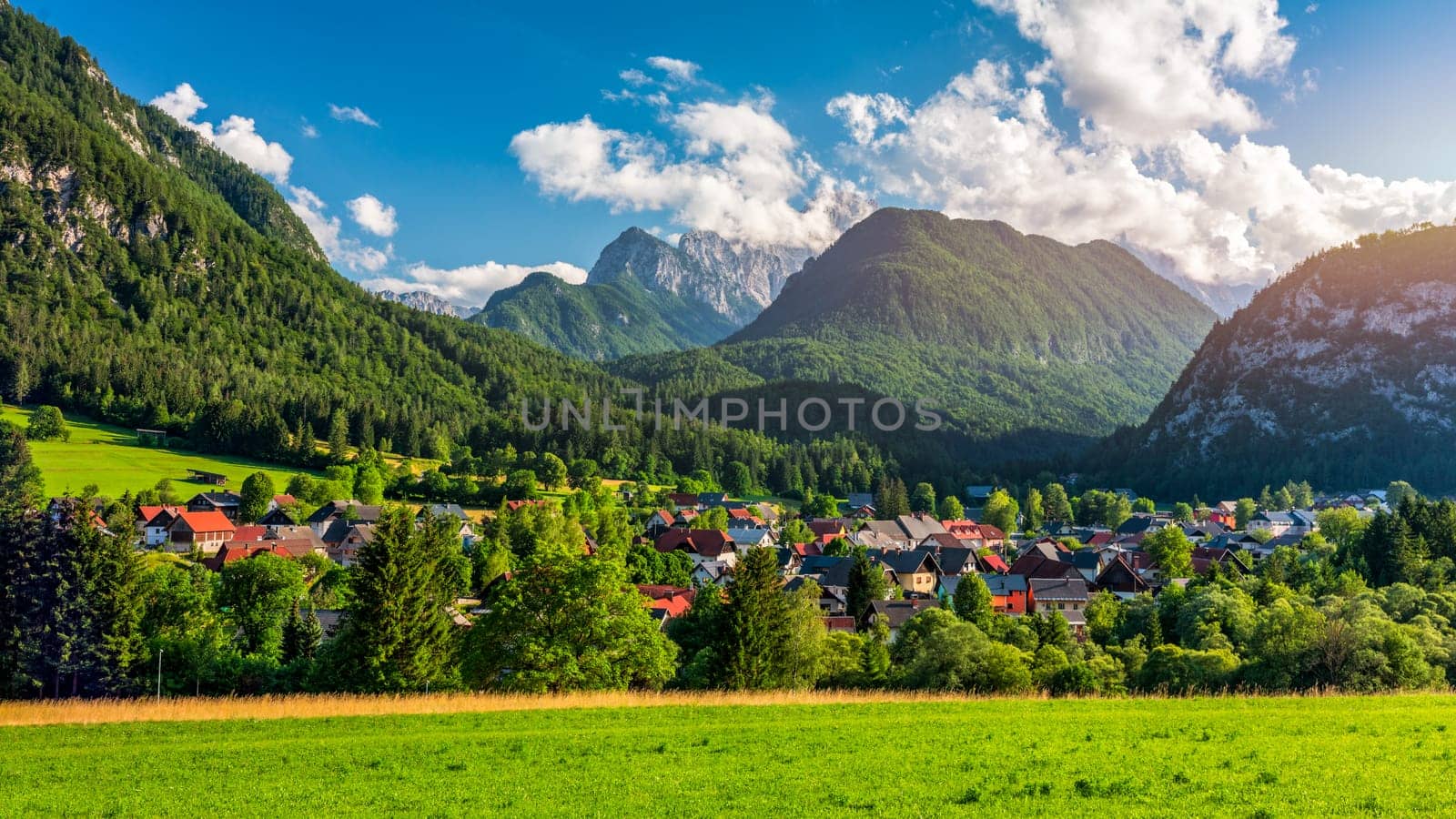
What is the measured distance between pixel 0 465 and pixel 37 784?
83.4 metres

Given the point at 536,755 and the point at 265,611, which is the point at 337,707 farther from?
the point at 265,611

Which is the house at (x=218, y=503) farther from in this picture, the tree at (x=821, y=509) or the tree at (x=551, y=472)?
the tree at (x=821, y=509)

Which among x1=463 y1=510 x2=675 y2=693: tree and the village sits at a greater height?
x1=463 y1=510 x2=675 y2=693: tree

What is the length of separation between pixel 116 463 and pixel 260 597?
63395 millimetres

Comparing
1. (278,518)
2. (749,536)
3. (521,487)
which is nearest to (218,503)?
(278,518)

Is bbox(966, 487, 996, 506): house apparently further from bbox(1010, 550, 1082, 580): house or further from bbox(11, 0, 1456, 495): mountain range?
bbox(1010, 550, 1082, 580): house

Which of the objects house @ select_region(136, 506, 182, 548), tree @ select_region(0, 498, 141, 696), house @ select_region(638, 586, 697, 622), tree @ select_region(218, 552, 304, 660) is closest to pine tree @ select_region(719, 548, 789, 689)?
house @ select_region(638, 586, 697, 622)

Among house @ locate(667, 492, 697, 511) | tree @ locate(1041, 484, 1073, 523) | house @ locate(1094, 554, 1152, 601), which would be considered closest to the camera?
house @ locate(1094, 554, 1152, 601)

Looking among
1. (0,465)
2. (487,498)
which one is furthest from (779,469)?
(0,465)

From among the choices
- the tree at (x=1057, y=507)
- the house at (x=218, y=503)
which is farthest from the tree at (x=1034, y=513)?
the house at (x=218, y=503)

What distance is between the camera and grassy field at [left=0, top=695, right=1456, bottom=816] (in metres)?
11.4

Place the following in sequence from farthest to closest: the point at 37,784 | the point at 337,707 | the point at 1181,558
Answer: the point at 1181,558
the point at 337,707
the point at 37,784

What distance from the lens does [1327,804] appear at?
412 inches

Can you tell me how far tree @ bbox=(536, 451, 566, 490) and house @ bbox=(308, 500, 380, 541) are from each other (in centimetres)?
3068
